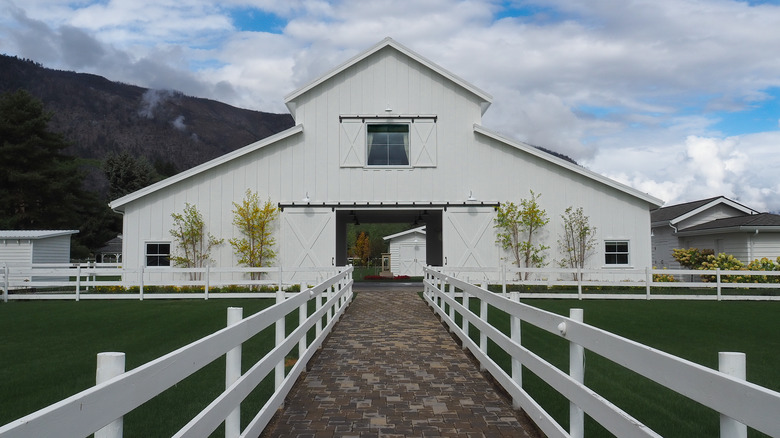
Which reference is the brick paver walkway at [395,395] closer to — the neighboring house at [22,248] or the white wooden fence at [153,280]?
the white wooden fence at [153,280]

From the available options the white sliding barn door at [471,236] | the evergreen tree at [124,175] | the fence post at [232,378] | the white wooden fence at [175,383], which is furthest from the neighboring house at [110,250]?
the fence post at [232,378]

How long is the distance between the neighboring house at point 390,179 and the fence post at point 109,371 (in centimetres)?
1789

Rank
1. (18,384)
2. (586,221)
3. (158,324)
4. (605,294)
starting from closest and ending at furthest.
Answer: (18,384) → (158,324) → (605,294) → (586,221)

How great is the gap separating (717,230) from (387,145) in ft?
45.9

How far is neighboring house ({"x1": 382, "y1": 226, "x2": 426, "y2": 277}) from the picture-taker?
4578 centimetres

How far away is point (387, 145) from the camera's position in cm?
2073

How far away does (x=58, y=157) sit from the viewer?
50.1m

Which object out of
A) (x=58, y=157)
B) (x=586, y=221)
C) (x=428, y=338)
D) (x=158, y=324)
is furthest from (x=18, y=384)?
(x=58, y=157)

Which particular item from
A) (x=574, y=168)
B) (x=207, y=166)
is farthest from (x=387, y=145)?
(x=574, y=168)

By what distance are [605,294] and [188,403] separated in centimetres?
1480

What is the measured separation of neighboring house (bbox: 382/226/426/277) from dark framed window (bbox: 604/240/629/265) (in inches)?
1006

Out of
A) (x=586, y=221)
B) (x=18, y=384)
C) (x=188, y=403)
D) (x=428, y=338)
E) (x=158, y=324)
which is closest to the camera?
(x=188, y=403)

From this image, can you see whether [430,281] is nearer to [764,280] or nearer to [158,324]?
[158,324]

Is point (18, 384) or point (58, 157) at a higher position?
point (58, 157)
